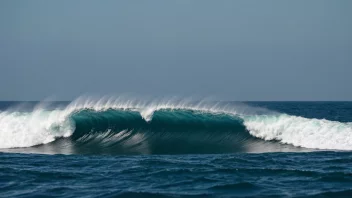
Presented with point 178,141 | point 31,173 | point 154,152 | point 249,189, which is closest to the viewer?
point 249,189

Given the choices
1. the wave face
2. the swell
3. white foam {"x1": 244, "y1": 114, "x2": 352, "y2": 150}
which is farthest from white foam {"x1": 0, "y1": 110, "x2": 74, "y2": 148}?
white foam {"x1": 244, "y1": 114, "x2": 352, "y2": 150}

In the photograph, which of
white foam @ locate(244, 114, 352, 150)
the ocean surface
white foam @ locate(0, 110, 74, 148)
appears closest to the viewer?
the ocean surface

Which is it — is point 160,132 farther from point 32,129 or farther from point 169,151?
point 32,129


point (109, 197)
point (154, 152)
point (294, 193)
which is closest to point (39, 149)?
point (154, 152)

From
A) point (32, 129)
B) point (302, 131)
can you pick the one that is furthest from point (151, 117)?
point (302, 131)

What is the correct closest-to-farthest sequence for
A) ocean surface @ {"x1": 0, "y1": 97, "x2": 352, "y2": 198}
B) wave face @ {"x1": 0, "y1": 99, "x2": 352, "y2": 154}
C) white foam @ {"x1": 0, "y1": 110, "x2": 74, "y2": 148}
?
ocean surface @ {"x1": 0, "y1": 97, "x2": 352, "y2": 198} → wave face @ {"x1": 0, "y1": 99, "x2": 352, "y2": 154} → white foam @ {"x1": 0, "y1": 110, "x2": 74, "y2": 148}

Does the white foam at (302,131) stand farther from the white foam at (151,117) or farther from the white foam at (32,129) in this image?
the white foam at (32,129)

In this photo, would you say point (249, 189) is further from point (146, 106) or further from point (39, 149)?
point (146, 106)

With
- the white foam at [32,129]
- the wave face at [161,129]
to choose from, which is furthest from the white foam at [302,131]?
the white foam at [32,129]

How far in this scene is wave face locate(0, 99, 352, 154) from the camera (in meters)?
20.8

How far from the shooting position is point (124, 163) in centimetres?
1572

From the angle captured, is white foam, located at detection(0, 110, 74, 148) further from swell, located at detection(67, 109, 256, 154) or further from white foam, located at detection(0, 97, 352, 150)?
swell, located at detection(67, 109, 256, 154)

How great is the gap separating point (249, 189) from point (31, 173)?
240 inches

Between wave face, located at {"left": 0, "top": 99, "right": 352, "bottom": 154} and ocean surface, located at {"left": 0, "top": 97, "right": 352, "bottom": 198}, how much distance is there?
0.04m
